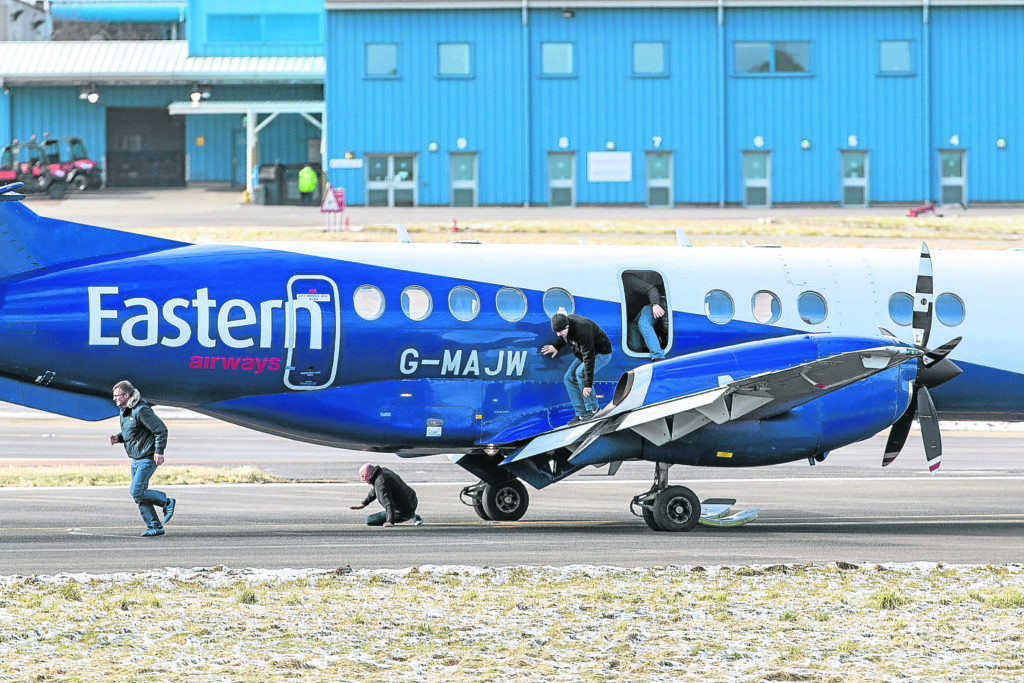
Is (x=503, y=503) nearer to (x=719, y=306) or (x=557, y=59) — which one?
(x=719, y=306)

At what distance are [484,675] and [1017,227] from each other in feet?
149

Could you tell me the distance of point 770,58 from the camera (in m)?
65.9

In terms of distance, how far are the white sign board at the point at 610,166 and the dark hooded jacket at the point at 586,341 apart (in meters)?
45.3

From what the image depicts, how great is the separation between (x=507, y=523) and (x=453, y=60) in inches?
1851

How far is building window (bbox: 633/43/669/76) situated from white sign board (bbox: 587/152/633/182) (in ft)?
12.5

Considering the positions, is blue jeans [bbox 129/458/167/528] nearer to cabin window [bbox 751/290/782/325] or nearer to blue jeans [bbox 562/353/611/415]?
blue jeans [bbox 562/353/611/415]

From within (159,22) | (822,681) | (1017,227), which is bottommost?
(822,681)

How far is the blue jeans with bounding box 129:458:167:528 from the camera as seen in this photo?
1917cm

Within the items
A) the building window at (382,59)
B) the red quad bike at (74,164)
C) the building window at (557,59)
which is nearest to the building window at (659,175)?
the building window at (557,59)

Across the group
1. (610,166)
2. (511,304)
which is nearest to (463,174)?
(610,166)

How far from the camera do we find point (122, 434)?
63.6 ft

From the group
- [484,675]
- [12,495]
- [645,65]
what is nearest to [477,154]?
[645,65]

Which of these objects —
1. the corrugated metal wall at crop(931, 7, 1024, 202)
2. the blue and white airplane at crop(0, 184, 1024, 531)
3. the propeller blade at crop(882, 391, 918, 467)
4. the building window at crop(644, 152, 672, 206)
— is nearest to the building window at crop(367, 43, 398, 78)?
the building window at crop(644, 152, 672, 206)

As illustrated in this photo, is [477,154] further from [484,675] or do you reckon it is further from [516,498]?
[484,675]
